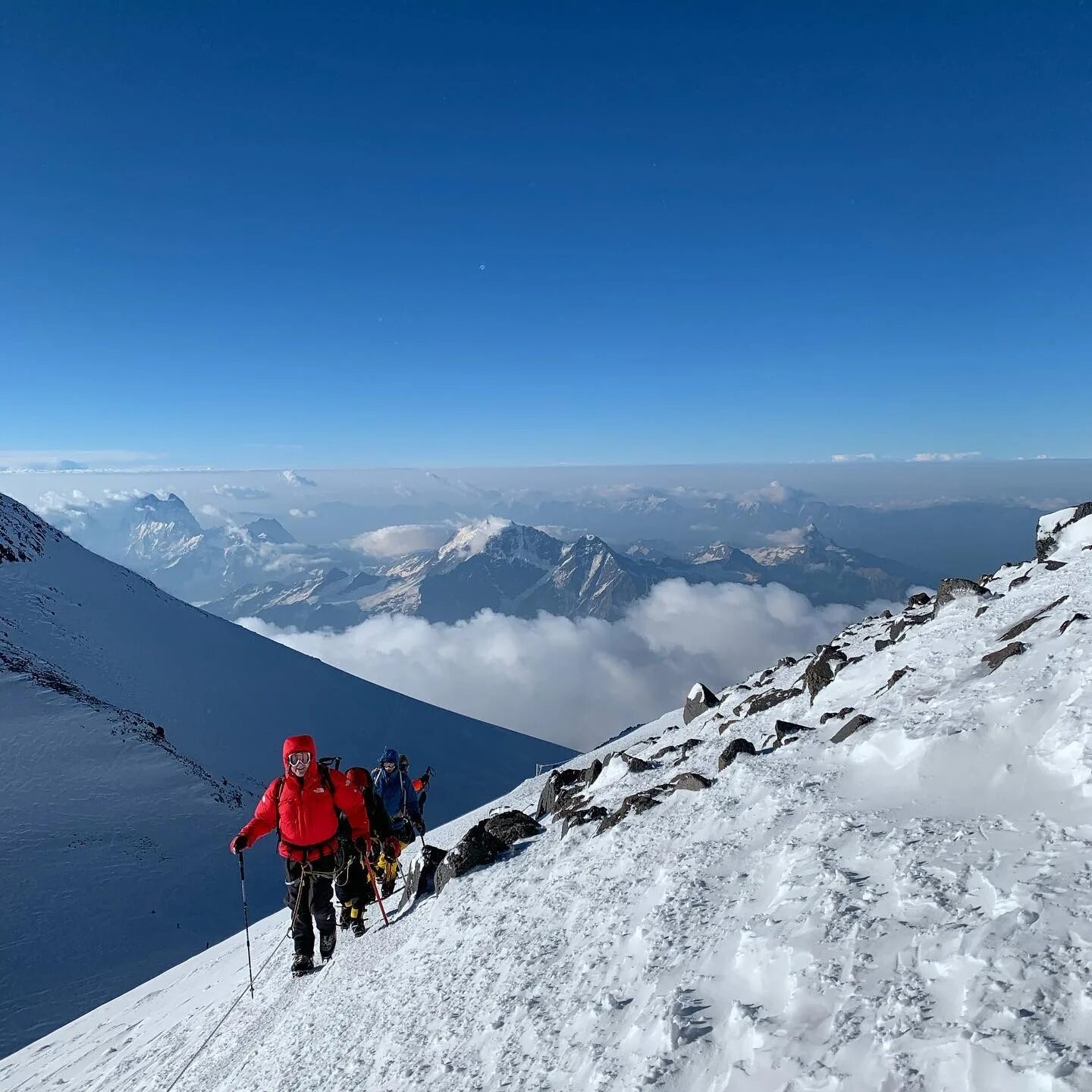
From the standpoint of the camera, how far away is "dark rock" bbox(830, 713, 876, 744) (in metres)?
8.62

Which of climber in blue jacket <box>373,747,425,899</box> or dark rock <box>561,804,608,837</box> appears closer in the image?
dark rock <box>561,804,608,837</box>

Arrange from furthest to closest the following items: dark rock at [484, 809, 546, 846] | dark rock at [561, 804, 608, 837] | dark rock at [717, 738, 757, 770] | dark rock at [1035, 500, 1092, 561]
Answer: dark rock at [1035, 500, 1092, 561] < dark rock at [484, 809, 546, 846] < dark rock at [717, 738, 757, 770] < dark rock at [561, 804, 608, 837]

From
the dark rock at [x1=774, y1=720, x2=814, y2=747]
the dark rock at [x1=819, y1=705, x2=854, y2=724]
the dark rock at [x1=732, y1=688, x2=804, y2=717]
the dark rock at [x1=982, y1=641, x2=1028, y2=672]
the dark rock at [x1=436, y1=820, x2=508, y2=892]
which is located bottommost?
the dark rock at [x1=436, y1=820, x2=508, y2=892]

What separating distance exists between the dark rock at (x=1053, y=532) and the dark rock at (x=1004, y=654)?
1298cm

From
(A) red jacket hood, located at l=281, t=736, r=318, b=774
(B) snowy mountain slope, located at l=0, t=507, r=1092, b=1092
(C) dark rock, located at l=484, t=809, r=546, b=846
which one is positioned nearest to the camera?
(B) snowy mountain slope, located at l=0, t=507, r=1092, b=1092

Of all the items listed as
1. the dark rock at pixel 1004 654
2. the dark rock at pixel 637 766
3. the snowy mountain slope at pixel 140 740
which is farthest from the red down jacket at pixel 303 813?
the snowy mountain slope at pixel 140 740

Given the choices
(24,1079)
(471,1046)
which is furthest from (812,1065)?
(24,1079)

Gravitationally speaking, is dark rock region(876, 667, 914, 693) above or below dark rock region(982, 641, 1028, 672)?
below

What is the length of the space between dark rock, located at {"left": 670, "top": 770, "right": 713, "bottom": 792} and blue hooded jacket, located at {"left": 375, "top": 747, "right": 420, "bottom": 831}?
5.10m

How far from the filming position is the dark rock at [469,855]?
909 cm

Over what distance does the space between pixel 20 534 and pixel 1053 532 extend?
7960 cm

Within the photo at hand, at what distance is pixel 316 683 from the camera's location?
213 feet

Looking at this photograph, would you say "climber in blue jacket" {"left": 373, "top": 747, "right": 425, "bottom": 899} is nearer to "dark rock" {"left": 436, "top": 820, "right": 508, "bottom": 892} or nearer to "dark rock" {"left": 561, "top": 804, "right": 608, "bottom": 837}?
"dark rock" {"left": 436, "top": 820, "right": 508, "bottom": 892}

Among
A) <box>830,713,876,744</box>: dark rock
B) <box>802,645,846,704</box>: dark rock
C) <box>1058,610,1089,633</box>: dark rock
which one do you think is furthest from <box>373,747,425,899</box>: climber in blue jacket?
<box>1058,610,1089,633</box>: dark rock
